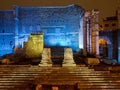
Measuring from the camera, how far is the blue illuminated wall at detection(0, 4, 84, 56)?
3734 centimetres

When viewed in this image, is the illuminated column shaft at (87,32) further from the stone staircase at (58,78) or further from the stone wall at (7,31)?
the stone wall at (7,31)

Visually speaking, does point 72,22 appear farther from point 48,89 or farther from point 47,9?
point 48,89

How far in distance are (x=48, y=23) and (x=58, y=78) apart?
76.0ft

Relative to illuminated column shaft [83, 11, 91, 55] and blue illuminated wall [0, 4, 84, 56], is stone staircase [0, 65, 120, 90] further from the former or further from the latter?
blue illuminated wall [0, 4, 84, 56]

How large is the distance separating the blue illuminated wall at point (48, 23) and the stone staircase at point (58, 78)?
19.6m

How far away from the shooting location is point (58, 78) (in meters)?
15.9

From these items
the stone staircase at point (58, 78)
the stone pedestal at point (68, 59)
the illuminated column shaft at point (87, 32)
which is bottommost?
the stone staircase at point (58, 78)

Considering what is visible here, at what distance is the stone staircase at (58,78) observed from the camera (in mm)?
15164

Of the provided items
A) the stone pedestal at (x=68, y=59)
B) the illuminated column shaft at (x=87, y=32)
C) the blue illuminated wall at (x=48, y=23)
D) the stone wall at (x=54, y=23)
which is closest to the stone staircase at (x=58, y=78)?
the stone pedestal at (x=68, y=59)

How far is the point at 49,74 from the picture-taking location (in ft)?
54.1

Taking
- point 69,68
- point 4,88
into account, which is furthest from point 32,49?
point 4,88

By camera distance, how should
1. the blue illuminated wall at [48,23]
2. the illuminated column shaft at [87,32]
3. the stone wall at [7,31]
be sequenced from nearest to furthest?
the illuminated column shaft at [87,32]
the blue illuminated wall at [48,23]
the stone wall at [7,31]

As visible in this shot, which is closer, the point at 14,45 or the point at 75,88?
the point at 75,88

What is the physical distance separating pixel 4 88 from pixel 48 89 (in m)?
2.33
